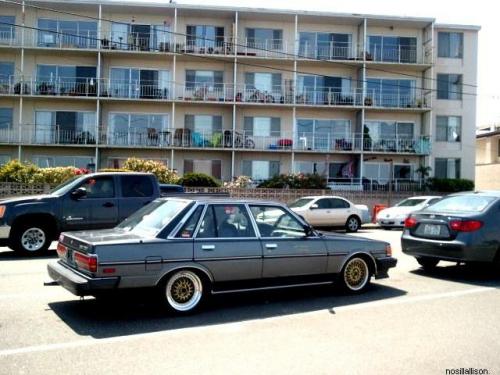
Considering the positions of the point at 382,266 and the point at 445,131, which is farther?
the point at 445,131

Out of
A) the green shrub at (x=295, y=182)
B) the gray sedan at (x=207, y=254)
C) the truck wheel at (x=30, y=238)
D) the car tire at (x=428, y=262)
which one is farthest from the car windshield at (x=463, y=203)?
the green shrub at (x=295, y=182)

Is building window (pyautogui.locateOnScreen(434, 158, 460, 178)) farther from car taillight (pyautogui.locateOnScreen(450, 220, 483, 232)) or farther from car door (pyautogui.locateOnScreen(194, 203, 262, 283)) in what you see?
car door (pyautogui.locateOnScreen(194, 203, 262, 283))

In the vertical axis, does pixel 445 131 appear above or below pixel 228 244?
above

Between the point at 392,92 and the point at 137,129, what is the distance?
15.6 meters

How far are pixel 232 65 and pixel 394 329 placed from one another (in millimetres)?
26695

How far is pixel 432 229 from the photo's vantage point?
9719mm

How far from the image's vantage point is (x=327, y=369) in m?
4.82

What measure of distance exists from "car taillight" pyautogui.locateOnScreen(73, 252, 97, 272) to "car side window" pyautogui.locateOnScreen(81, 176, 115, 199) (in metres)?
6.03

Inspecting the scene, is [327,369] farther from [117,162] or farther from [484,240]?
[117,162]

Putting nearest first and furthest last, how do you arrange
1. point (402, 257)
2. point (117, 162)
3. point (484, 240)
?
point (484, 240)
point (402, 257)
point (117, 162)

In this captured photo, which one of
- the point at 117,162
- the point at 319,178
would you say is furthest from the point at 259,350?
the point at 117,162

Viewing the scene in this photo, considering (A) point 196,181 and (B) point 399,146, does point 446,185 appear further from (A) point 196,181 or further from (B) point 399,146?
(A) point 196,181

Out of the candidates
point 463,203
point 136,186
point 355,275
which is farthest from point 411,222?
point 136,186

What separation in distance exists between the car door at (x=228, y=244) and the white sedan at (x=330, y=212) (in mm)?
13173
